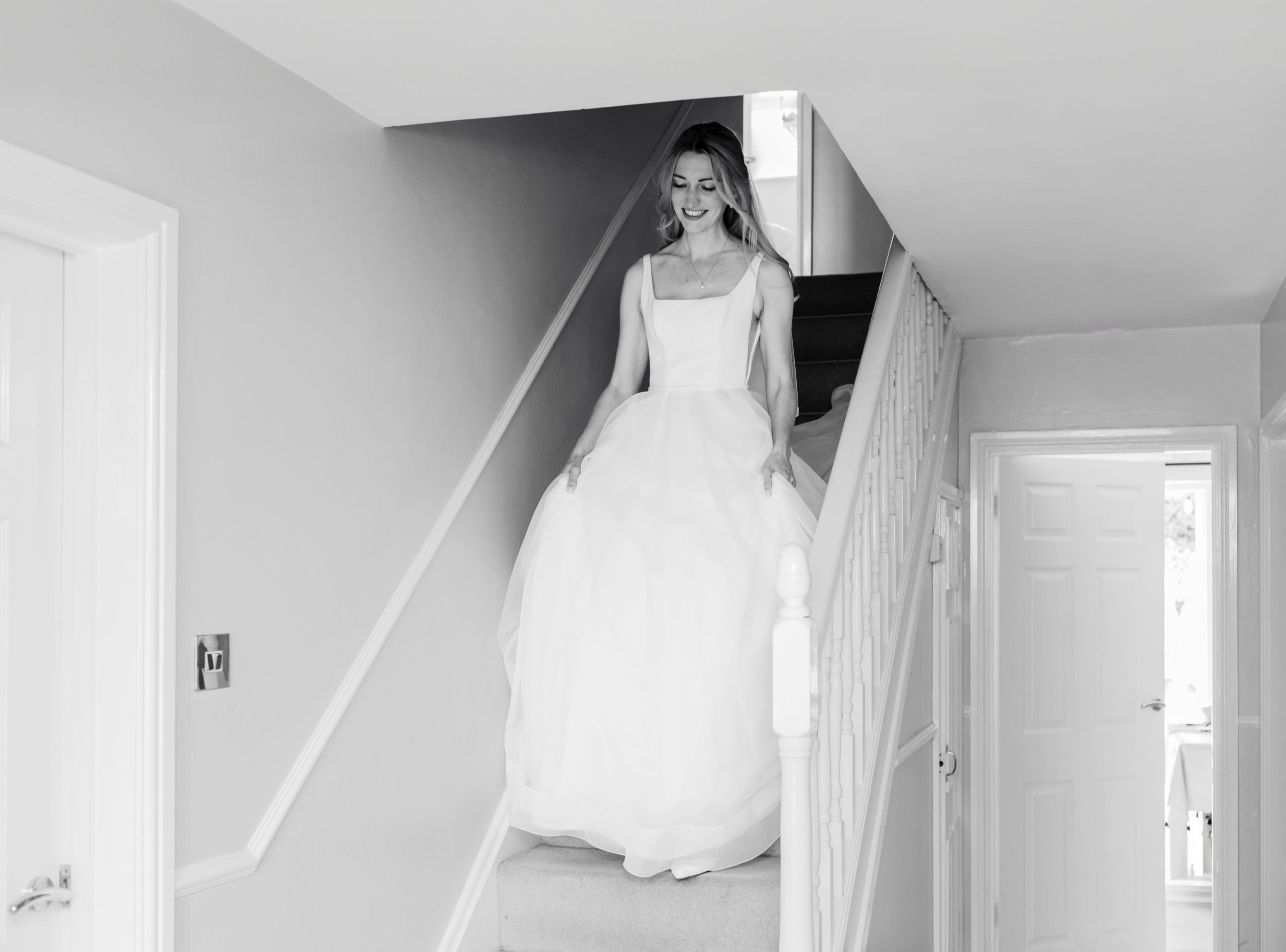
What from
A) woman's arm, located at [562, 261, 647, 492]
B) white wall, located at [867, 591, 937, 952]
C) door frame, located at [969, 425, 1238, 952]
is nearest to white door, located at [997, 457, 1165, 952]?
door frame, located at [969, 425, 1238, 952]

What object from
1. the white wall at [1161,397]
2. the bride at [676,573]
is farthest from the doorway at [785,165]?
the bride at [676,573]

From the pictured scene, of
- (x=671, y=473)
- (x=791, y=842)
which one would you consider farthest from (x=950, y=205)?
(x=791, y=842)

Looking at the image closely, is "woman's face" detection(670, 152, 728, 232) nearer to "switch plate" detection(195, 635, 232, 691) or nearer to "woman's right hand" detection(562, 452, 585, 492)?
"woman's right hand" detection(562, 452, 585, 492)

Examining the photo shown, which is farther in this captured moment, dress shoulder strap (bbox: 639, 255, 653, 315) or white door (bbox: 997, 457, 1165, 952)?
white door (bbox: 997, 457, 1165, 952)

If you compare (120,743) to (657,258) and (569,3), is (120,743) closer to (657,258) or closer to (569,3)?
(569,3)

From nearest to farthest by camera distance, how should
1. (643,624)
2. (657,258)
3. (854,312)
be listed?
(643,624) → (657,258) → (854,312)

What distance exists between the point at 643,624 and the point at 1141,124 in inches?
58.4

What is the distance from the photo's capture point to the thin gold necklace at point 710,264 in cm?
314

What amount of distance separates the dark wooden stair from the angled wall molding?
1.10 metres

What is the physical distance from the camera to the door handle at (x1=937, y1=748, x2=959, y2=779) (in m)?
4.45

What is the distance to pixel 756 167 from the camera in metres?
7.00

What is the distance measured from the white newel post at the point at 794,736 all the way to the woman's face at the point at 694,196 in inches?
46.8

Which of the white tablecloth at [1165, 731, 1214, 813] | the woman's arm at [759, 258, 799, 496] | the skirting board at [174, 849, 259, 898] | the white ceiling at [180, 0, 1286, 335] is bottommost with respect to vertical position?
the white tablecloth at [1165, 731, 1214, 813]

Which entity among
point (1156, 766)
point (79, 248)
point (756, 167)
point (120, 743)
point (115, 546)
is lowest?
point (1156, 766)
